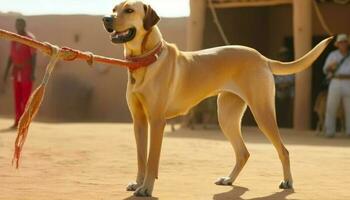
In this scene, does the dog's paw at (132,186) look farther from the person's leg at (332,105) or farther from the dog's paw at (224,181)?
the person's leg at (332,105)

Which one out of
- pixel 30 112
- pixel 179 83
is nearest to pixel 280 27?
pixel 179 83

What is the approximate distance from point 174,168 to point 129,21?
8.33 feet

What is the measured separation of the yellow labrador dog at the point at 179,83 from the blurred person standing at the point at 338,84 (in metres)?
5.93

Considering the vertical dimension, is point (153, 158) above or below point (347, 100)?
above

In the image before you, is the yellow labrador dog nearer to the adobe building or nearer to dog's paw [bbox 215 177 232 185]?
dog's paw [bbox 215 177 232 185]

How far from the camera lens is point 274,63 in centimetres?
708

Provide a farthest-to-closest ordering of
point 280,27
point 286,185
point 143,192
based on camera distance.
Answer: point 280,27, point 286,185, point 143,192

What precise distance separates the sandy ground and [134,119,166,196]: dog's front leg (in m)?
0.13

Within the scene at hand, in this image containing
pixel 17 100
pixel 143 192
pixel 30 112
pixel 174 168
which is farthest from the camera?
pixel 17 100

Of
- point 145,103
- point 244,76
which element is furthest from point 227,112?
point 145,103

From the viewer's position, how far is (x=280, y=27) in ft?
59.7

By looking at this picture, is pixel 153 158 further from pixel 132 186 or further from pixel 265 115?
pixel 265 115

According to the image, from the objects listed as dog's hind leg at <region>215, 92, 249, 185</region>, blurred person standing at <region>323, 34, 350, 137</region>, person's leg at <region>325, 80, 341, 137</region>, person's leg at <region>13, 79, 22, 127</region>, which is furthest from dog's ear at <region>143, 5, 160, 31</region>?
person's leg at <region>13, 79, 22, 127</region>

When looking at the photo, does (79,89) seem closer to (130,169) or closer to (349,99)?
(349,99)
